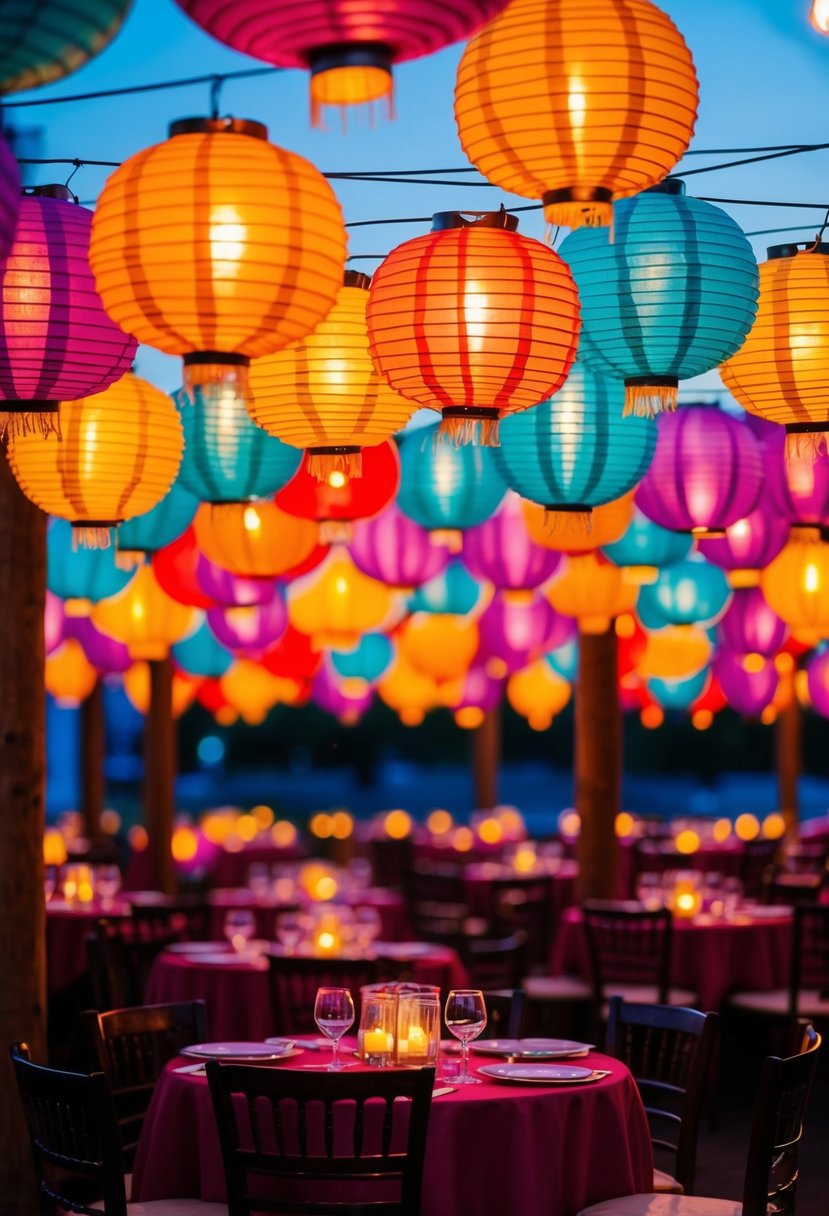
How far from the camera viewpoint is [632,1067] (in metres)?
4.45

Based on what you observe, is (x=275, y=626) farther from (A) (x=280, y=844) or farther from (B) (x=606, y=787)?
(A) (x=280, y=844)

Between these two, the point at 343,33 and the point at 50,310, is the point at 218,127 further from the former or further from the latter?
the point at 50,310

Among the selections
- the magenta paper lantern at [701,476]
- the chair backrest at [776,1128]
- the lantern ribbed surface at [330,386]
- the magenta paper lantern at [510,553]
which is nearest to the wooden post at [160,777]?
the magenta paper lantern at [510,553]

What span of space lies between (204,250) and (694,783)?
54.8 ft

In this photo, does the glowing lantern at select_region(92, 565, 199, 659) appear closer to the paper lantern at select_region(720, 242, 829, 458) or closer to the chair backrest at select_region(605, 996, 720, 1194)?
the chair backrest at select_region(605, 996, 720, 1194)

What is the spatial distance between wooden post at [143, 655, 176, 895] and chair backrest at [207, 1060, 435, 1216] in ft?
21.3

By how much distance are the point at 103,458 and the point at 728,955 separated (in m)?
4.20

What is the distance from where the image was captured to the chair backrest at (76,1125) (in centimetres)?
335

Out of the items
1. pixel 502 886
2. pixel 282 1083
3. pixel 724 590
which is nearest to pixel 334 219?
pixel 282 1083

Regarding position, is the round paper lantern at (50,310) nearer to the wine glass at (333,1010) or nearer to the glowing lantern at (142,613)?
the wine glass at (333,1010)

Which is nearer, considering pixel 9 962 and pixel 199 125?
pixel 199 125

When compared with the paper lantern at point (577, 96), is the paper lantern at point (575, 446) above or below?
below

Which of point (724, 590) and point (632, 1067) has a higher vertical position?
point (724, 590)

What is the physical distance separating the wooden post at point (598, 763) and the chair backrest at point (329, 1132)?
199 inches
